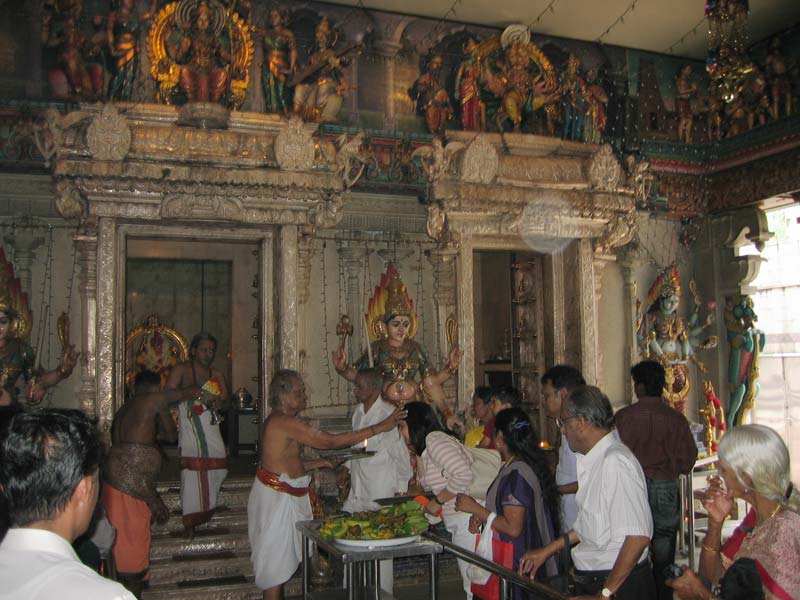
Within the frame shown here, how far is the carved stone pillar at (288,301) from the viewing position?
7656mm

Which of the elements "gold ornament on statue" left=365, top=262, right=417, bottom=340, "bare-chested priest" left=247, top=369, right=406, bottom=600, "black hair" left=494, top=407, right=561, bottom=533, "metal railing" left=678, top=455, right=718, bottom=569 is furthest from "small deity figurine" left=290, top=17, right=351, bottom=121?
"black hair" left=494, top=407, right=561, bottom=533

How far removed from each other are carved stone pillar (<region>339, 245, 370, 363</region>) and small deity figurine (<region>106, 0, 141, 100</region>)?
9.32 feet

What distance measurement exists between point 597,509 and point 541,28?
7725mm

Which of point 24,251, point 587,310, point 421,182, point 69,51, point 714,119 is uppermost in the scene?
point 69,51

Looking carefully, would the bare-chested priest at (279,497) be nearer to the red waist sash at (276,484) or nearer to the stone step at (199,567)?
the red waist sash at (276,484)

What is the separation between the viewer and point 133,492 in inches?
216

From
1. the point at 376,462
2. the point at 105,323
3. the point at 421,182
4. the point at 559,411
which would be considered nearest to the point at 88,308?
the point at 105,323

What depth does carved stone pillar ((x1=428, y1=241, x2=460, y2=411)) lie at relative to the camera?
27.0 feet

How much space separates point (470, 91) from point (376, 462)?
4936 millimetres

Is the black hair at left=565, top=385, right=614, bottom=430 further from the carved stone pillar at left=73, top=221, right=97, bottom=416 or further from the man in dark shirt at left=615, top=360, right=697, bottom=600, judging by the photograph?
the carved stone pillar at left=73, top=221, right=97, bottom=416

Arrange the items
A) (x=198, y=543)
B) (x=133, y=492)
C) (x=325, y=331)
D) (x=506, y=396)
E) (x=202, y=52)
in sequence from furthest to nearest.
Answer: (x=325, y=331)
(x=202, y=52)
(x=198, y=543)
(x=133, y=492)
(x=506, y=396)

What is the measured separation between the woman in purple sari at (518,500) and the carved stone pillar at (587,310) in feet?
16.1

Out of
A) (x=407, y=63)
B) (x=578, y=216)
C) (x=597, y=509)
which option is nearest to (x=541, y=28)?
(x=407, y=63)

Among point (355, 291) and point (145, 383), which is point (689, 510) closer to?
point (355, 291)
